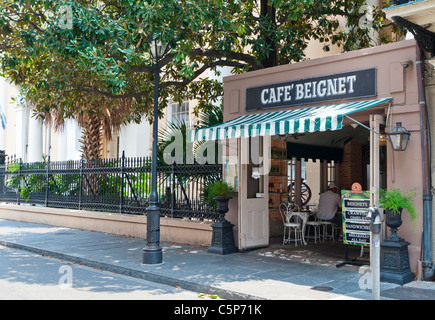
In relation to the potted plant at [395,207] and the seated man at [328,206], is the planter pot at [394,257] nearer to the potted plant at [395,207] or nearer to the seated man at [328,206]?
the potted plant at [395,207]

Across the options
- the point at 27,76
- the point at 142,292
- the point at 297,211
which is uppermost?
the point at 27,76

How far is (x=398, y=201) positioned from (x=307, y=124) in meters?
1.98

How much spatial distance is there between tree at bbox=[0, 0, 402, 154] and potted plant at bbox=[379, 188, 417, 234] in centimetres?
456

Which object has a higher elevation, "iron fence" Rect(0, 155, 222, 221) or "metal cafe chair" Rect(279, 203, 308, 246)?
"iron fence" Rect(0, 155, 222, 221)

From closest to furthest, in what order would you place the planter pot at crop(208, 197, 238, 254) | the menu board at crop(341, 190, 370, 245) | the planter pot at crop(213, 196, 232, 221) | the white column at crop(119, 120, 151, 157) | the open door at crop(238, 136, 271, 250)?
the menu board at crop(341, 190, 370, 245), the planter pot at crop(208, 197, 238, 254), the planter pot at crop(213, 196, 232, 221), the open door at crop(238, 136, 271, 250), the white column at crop(119, 120, 151, 157)

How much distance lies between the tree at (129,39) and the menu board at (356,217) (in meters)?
4.24

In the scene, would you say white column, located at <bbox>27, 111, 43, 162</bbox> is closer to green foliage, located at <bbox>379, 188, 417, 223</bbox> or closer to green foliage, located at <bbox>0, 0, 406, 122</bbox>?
green foliage, located at <bbox>0, 0, 406, 122</bbox>

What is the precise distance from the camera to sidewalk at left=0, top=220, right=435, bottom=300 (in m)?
6.72

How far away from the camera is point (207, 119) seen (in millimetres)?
12945

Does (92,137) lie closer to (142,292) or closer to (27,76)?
(27,76)

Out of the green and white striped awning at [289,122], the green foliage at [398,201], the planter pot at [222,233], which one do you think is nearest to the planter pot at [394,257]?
the green foliage at [398,201]

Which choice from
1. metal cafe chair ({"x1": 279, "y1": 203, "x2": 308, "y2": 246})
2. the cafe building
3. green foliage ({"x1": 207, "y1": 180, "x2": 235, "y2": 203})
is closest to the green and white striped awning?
the cafe building
